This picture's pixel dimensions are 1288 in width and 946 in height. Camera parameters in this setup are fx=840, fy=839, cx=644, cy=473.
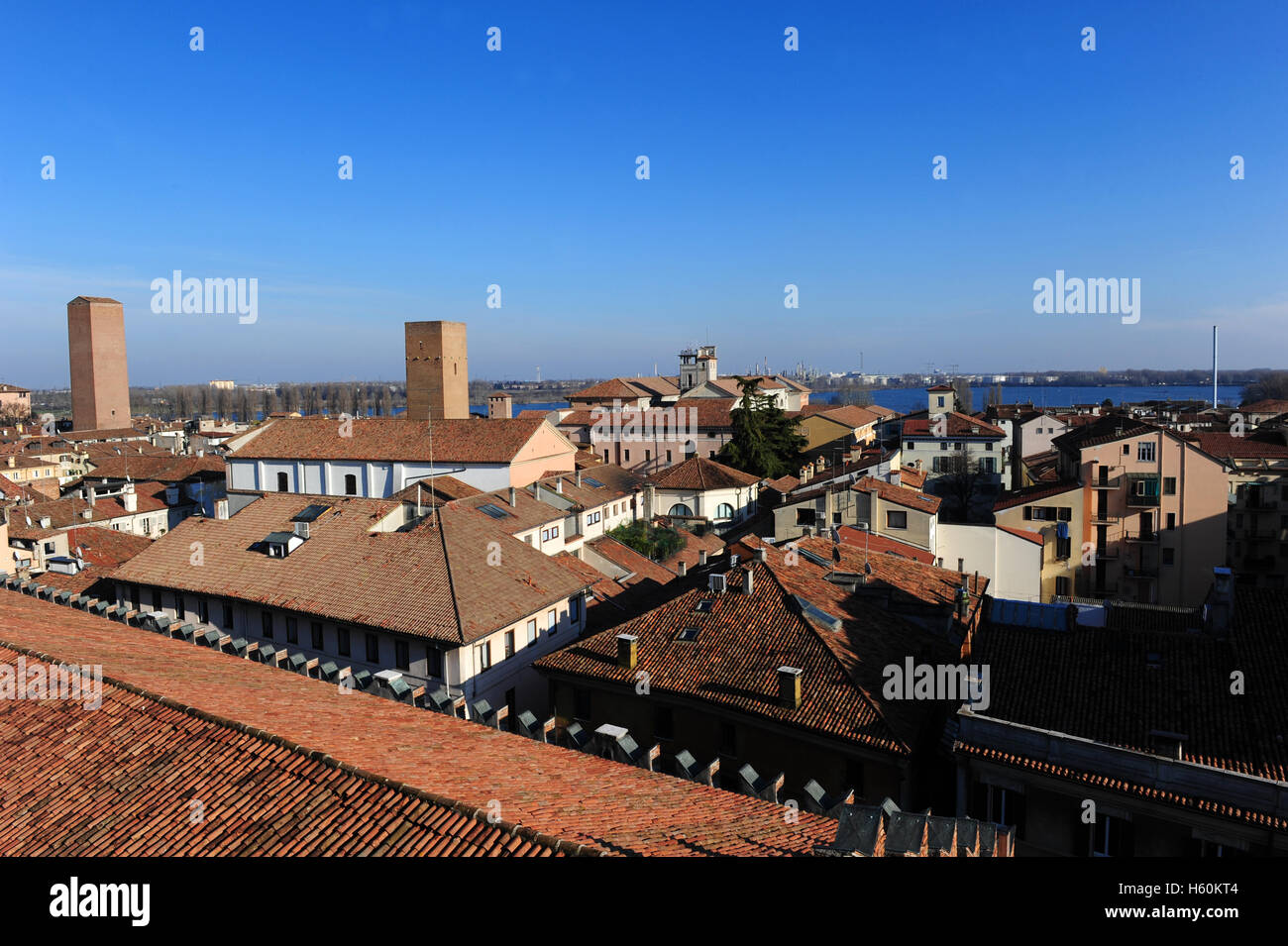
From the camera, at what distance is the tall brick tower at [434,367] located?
180ft

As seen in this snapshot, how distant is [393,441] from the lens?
44844mm

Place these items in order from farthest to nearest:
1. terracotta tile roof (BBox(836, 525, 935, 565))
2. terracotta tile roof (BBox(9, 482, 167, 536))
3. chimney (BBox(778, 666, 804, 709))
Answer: terracotta tile roof (BBox(9, 482, 167, 536)) < terracotta tile roof (BBox(836, 525, 935, 565)) < chimney (BBox(778, 666, 804, 709))

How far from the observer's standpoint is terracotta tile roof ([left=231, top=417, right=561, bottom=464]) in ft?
139

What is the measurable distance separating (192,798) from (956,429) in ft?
185

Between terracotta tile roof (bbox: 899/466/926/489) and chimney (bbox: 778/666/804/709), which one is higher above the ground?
terracotta tile roof (bbox: 899/466/926/489)

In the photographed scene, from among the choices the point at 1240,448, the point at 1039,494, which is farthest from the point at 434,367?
the point at 1240,448

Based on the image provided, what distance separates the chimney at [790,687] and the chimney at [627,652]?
306cm

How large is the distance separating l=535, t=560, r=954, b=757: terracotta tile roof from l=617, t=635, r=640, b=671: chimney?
0.37 feet

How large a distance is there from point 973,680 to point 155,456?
6188 cm

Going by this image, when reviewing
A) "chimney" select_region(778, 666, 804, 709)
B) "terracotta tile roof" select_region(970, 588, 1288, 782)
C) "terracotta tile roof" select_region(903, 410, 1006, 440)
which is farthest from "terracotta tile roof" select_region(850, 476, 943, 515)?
"terracotta tile roof" select_region(903, 410, 1006, 440)

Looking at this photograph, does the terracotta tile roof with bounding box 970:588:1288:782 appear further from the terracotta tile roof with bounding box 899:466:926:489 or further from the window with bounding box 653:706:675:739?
the terracotta tile roof with bounding box 899:466:926:489

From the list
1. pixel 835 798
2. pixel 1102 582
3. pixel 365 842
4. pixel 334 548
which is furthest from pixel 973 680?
pixel 1102 582

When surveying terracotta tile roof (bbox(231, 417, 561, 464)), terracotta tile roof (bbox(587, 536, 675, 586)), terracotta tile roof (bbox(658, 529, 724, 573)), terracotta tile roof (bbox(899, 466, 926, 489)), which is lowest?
terracotta tile roof (bbox(658, 529, 724, 573))

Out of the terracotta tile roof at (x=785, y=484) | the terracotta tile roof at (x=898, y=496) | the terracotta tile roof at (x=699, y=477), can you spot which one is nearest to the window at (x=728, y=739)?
the terracotta tile roof at (x=898, y=496)
